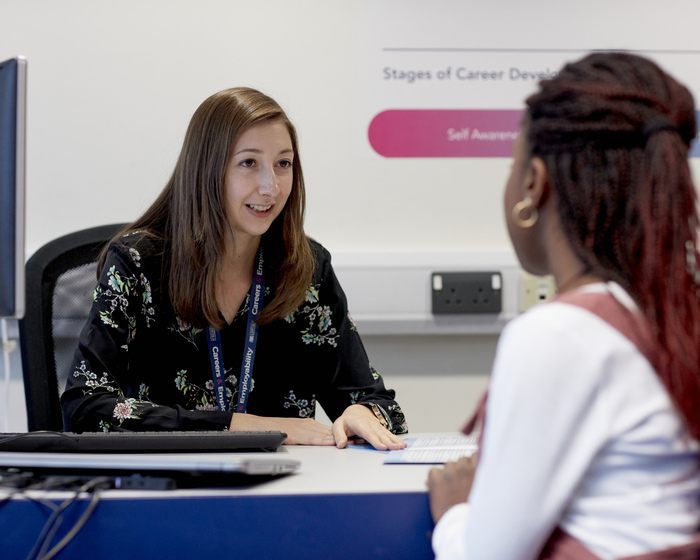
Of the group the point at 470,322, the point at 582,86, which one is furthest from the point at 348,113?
the point at 582,86

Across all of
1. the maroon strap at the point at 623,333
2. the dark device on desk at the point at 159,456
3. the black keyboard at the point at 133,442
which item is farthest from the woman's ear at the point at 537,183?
the black keyboard at the point at 133,442

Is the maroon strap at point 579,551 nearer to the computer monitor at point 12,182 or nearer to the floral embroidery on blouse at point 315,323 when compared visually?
the computer monitor at point 12,182

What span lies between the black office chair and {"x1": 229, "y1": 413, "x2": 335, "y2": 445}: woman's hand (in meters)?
0.54

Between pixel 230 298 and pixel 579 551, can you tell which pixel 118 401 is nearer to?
pixel 230 298

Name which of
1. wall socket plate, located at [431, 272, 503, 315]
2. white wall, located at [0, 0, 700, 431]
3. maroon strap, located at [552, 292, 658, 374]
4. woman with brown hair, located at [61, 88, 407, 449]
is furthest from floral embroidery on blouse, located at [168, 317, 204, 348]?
maroon strap, located at [552, 292, 658, 374]

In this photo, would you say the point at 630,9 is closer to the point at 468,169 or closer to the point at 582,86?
the point at 468,169

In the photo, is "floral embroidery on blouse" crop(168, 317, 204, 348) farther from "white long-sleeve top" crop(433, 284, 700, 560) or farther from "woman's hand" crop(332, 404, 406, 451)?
"white long-sleeve top" crop(433, 284, 700, 560)

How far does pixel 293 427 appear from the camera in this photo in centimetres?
143

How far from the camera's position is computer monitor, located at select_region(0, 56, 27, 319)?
102 cm

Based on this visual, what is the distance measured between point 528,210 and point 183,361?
1.07m

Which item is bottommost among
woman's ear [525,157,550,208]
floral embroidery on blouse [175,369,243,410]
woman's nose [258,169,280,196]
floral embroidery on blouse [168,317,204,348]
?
floral embroidery on blouse [175,369,243,410]

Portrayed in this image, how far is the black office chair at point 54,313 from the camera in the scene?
175 cm

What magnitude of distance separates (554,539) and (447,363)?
1.61 metres

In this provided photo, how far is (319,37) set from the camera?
223 cm
